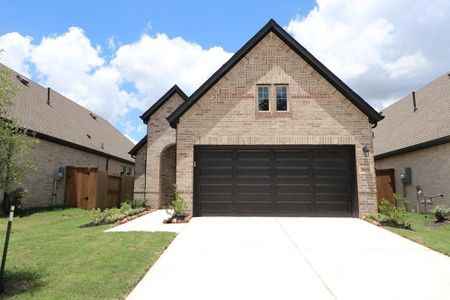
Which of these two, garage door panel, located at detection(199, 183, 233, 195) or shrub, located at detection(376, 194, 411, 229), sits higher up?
garage door panel, located at detection(199, 183, 233, 195)

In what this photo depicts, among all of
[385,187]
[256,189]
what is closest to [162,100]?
[256,189]

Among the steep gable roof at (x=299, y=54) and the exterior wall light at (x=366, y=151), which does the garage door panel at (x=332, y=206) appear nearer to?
the exterior wall light at (x=366, y=151)

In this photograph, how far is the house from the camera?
1327 centimetres

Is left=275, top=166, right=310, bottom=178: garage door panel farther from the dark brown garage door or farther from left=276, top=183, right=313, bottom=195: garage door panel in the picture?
left=276, top=183, right=313, bottom=195: garage door panel

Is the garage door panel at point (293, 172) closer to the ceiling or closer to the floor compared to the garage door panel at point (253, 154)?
closer to the floor

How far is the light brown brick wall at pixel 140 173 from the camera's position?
62.5 ft

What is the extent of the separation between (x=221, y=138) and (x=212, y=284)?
8.48 meters

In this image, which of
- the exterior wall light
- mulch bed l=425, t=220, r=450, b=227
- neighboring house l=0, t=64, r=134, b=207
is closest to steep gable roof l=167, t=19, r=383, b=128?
the exterior wall light

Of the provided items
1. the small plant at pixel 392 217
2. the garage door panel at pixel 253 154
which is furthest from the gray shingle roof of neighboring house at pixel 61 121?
the small plant at pixel 392 217

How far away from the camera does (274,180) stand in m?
13.4

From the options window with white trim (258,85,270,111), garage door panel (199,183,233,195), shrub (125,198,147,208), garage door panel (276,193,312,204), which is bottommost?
shrub (125,198,147,208)

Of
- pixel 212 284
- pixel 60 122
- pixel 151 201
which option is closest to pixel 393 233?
pixel 212 284

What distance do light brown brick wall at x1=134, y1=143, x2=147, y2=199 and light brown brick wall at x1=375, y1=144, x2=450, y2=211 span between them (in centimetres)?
1436

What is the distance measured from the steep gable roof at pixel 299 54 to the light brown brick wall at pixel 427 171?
4.71 m
